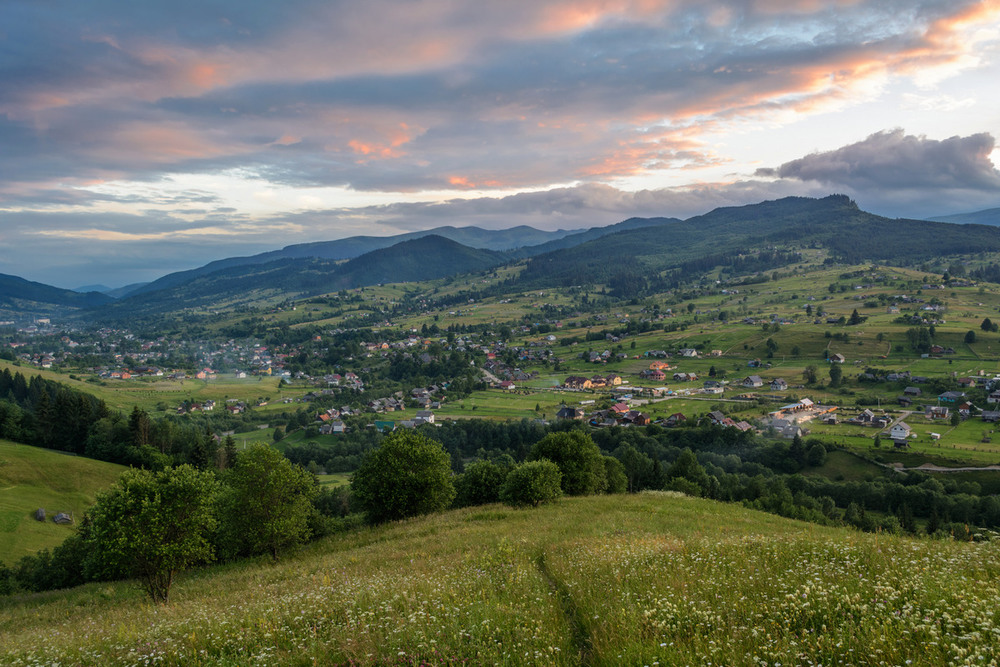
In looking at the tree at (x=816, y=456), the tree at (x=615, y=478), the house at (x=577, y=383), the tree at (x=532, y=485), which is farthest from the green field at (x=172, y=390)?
the tree at (x=816, y=456)

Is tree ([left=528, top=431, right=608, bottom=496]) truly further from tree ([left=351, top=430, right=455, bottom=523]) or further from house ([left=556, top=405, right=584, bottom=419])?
house ([left=556, top=405, right=584, bottom=419])

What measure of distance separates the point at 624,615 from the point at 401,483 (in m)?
30.8

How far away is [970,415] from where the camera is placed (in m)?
90.4

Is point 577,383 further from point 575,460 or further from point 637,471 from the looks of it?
point 575,460

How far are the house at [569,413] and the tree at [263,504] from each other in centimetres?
8487

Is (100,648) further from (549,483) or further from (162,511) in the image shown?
(549,483)

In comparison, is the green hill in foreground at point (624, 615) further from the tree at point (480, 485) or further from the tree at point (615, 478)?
the tree at point (615, 478)

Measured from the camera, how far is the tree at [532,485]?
35.0 meters

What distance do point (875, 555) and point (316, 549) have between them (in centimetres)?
2848

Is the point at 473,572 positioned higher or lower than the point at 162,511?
higher

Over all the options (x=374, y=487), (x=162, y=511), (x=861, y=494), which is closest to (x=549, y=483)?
(x=374, y=487)

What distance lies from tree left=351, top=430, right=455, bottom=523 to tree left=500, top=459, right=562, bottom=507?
16.7 feet

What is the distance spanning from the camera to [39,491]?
5703cm

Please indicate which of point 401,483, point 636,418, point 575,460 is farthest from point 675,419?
point 401,483
